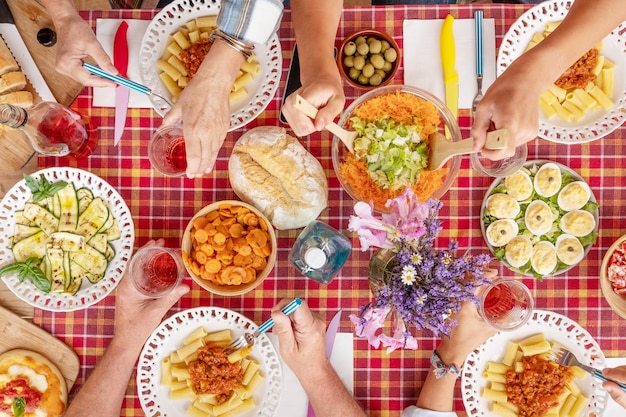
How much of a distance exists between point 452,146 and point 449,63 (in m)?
0.41

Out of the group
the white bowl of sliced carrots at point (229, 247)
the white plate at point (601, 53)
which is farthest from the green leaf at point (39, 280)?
the white plate at point (601, 53)

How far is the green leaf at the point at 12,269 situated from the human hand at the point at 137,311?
0.34 metres

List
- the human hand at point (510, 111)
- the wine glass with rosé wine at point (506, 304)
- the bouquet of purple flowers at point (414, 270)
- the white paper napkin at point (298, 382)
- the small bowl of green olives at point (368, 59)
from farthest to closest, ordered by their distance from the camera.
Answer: the white paper napkin at point (298, 382) < the small bowl of green olives at point (368, 59) < the wine glass with rosé wine at point (506, 304) < the human hand at point (510, 111) < the bouquet of purple flowers at point (414, 270)

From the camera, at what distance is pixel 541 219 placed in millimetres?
1777

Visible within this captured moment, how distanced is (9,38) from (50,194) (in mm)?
607

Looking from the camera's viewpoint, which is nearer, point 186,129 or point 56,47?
A: point 186,129

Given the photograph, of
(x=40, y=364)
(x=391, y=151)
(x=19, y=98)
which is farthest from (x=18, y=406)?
(x=391, y=151)

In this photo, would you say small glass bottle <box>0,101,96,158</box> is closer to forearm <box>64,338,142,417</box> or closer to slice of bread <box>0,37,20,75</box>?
slice of bread <box>0,37,20,75</box>

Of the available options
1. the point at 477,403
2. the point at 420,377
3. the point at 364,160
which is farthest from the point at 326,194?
the point at 477,403

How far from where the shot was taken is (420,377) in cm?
190

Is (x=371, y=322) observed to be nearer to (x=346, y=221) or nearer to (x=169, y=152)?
(x=346, y=221)

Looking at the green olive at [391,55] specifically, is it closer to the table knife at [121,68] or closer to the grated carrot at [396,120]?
the grated carrot at [396,120]

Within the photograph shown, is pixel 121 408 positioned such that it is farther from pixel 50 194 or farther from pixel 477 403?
pixel 477 403

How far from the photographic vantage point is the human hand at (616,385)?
5.58ft
